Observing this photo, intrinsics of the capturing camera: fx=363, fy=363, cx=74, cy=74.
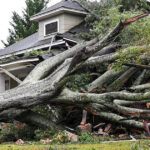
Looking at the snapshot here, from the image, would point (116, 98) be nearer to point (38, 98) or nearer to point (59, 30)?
point (38, 98)

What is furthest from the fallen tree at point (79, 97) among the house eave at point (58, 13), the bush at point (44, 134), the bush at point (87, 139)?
the house eave at point (58, 13)

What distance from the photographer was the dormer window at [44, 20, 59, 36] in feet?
67.9

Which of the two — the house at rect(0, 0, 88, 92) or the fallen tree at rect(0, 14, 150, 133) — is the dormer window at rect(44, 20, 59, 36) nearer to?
the house at rect(0, 0, 88, 92)

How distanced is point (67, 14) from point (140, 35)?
790 centimetres

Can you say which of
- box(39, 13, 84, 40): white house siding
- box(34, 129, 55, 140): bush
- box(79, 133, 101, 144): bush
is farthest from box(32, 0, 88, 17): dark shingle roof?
box(79, 133, 101, 144): bush

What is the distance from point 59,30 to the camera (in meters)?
20.4

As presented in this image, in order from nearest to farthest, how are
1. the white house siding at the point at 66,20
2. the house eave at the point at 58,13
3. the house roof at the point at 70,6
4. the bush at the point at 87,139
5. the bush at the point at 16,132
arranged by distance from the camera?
the bush at the point at 87,139 < the bush at the point at 16,132 < the house eave at the point at 58,13 < the house roof at the point at 70,6 < the white house siding at the point at 66,20

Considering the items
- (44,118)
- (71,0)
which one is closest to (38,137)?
(44,118)

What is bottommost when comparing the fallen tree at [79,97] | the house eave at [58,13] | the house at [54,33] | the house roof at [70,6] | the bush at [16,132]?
the bush at [16,132]

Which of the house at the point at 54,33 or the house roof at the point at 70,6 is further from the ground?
the house roof at the point at 70,6

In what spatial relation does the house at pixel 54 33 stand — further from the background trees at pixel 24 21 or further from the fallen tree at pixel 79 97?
the background trees at pixel 24 21

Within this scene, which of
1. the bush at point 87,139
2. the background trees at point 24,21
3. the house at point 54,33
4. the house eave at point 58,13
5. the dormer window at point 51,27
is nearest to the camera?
the bush at point 87,139

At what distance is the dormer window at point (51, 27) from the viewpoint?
20709mm

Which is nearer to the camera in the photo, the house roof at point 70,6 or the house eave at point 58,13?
the house eave at point 58,13
